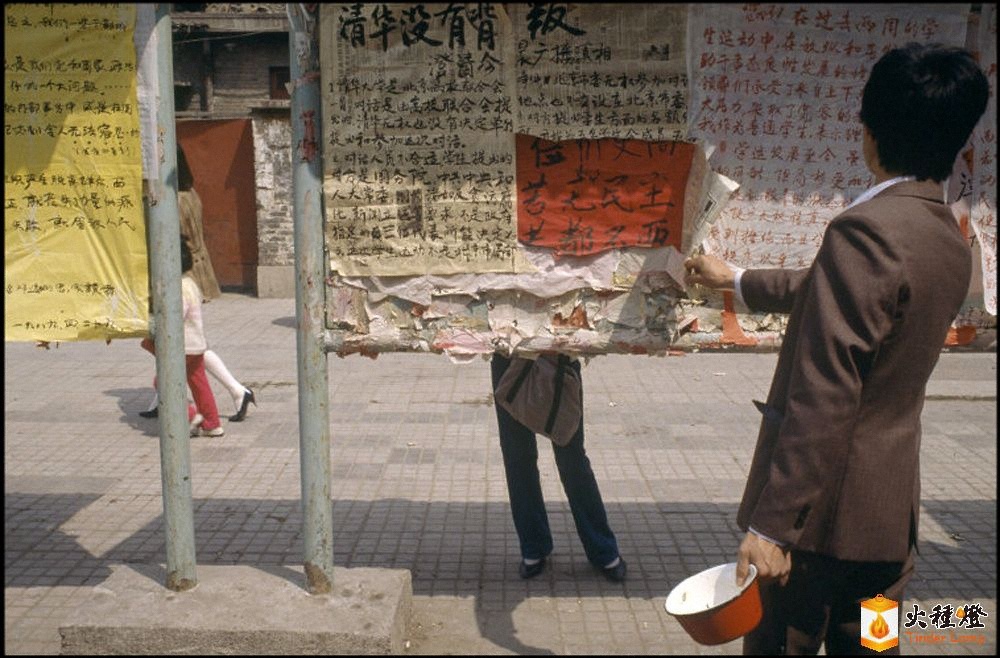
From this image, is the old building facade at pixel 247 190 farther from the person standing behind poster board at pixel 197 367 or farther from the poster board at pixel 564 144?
the poster board at pixel 564 144

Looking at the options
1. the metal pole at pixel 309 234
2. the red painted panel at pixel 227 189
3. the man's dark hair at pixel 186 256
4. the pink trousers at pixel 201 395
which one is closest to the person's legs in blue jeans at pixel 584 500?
the metal pole at pixel 309 234

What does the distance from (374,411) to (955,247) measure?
5.14 m

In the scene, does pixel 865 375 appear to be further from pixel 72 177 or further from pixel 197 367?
pixel 197 367

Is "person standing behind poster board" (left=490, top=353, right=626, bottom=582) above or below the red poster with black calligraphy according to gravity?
below

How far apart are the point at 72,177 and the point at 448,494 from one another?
8.48ft

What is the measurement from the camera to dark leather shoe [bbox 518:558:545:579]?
13.0 ft

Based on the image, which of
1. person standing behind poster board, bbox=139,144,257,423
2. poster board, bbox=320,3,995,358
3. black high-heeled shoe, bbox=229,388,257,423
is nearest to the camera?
poster board, bbox=320,3,995,358

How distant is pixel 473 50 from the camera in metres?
3.05

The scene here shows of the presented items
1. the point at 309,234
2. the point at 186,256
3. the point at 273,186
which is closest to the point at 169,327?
the point at 309,234

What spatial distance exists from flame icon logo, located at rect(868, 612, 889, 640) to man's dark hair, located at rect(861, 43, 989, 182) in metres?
1.04

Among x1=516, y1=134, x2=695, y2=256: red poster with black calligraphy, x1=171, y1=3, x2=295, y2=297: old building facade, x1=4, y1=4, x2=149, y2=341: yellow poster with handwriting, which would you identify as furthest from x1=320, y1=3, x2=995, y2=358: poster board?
x1=171, y1=3, x2=295, y2=297: old building facade

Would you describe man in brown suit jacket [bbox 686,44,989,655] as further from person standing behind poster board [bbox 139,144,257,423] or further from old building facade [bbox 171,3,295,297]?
old building facade [bbox 171,3,295,297]

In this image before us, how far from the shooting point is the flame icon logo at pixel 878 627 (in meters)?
2.24

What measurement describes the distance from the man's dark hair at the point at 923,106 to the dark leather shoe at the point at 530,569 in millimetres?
2370
